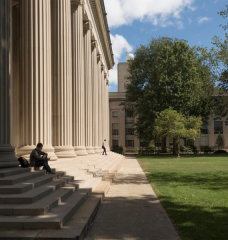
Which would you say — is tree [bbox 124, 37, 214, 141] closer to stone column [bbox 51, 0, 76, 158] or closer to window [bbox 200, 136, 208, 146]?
window [bbox 200, 136, 208, 146]

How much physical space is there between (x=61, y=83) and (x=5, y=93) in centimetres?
746

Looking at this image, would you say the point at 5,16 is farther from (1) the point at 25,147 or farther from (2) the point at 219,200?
(2) the point at 219,200

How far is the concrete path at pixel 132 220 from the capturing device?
5996mm

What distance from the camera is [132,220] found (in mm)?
7184

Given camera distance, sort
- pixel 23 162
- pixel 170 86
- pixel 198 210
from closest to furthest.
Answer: pixel 198 210, pixel 23 162, pixel 170 86

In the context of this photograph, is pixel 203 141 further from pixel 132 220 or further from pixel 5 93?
pixel 132 220

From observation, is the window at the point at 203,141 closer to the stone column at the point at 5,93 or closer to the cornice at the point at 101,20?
the cornice at the point at 101,20

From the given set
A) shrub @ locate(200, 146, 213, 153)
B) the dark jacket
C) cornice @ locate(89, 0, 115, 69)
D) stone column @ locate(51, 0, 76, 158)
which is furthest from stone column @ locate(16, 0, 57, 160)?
shrub @ locate(200, 146, 213, 153)

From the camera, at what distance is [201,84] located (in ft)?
78.0

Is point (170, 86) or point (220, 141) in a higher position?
point (170, 86)

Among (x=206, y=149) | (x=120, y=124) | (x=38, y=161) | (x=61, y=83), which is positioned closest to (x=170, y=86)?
(x=206, y=149)

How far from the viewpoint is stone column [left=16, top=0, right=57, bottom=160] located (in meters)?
12.4

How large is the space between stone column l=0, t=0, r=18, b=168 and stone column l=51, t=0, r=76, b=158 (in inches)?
278

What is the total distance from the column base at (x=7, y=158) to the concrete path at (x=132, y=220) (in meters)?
2.88
